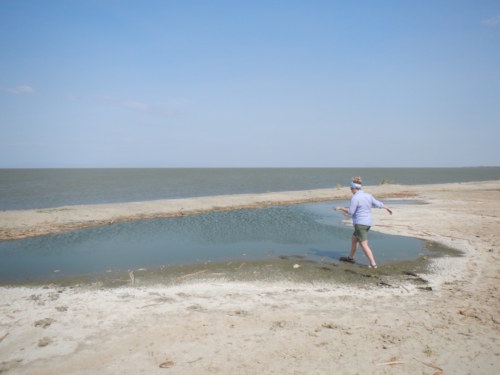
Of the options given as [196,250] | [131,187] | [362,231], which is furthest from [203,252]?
[131,187]

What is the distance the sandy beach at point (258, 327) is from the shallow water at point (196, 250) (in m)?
1.56

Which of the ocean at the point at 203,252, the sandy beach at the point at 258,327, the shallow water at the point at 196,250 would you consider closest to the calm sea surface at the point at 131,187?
the shallow water at the point at 196,250

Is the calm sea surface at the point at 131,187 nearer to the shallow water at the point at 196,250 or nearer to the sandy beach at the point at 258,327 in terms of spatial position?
the shallow water at the point at 196,250

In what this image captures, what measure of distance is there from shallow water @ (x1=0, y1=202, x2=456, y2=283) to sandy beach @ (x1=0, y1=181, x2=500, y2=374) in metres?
1.56

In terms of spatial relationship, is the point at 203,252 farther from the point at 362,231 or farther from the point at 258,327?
the point at 258,327

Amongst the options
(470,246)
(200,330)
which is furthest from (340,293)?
(470,246)

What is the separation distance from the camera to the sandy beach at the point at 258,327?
4715 millimetres

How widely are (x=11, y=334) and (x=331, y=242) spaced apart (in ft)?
37.3

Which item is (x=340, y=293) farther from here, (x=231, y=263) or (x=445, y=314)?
(x=231, y=263)

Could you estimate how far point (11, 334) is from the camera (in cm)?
585

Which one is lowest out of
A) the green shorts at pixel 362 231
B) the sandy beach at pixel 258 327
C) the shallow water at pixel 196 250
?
the shallow water at pixel 196 250

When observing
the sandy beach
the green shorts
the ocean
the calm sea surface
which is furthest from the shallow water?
the calm sea surface

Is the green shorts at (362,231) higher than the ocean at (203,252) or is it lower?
higher

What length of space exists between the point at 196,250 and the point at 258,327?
7509 millimetres
